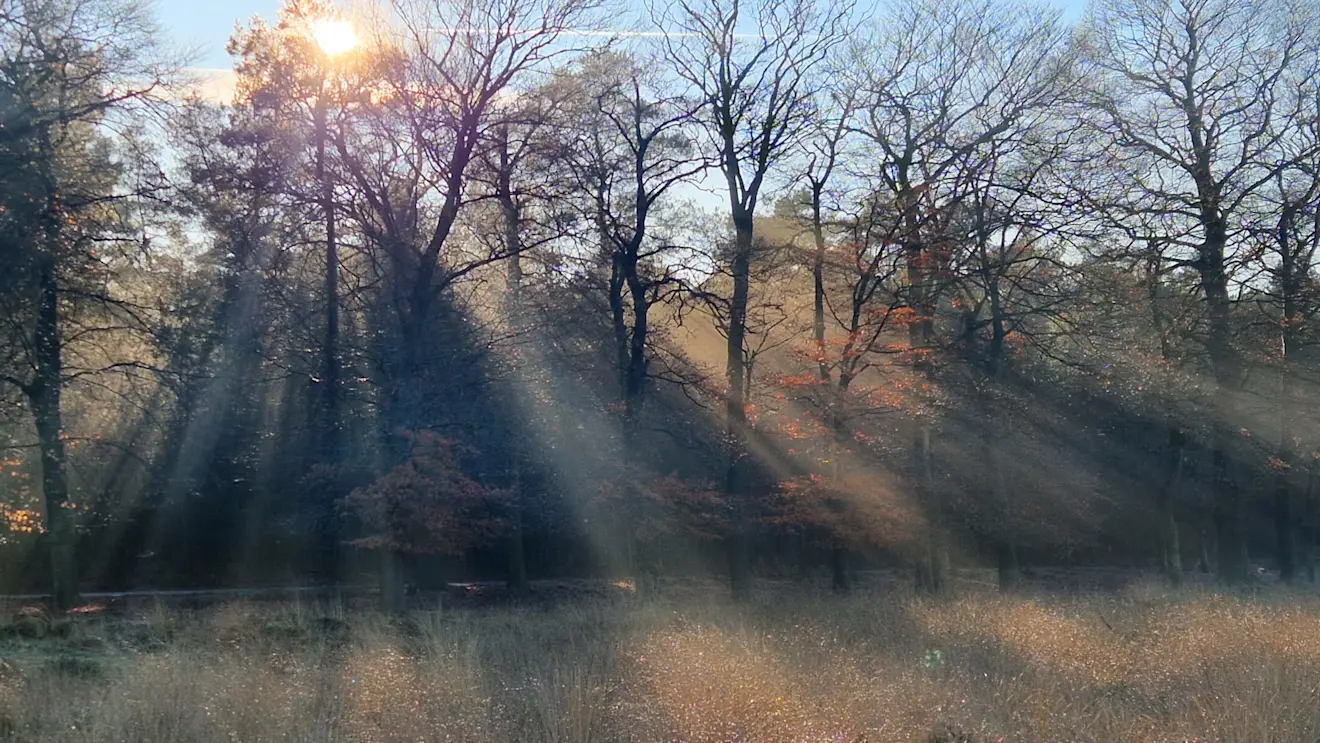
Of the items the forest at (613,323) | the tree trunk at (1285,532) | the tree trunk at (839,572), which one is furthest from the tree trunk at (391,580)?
the tree trunk at (1285,532)

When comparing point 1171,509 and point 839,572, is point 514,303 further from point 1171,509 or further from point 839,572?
point 1171,509

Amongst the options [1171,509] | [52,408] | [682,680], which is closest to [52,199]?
[52,408]

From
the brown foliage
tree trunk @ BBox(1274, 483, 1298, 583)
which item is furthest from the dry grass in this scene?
tree trunk @ BBox(1274, 483, 1298, 583)

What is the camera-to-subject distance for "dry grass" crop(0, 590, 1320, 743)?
22.8ft

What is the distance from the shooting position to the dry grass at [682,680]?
6.95 meters

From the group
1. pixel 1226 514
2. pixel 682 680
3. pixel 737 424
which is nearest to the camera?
pixel 682 680

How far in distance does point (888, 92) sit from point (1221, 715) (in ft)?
59.2

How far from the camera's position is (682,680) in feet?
27.0

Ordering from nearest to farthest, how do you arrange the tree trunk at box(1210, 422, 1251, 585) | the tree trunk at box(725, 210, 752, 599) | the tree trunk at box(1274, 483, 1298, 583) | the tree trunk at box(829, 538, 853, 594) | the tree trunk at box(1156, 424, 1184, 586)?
the tree trunk at box(725, 210, 752, 599) → the tree trunk at box(829, 538, 853, 594) → the tree trunk at box(1210, 422, 1251, 585) → the tree trunk at box(1156, 424, 1184, 586) → the tree trunk at box(1274, 483, 1298, 583)

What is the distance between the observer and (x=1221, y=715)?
712 cm

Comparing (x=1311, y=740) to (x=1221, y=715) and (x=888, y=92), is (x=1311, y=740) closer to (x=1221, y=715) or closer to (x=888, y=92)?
(x=1221, y=715)

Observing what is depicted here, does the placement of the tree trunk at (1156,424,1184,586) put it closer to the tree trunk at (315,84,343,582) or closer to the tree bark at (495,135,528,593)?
the tree bark at (495,135,528,593)

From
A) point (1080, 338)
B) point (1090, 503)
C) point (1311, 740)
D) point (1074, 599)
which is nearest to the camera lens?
point (1311, 740)

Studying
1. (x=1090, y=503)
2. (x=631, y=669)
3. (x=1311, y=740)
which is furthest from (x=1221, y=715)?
(x=1090, y=503)
